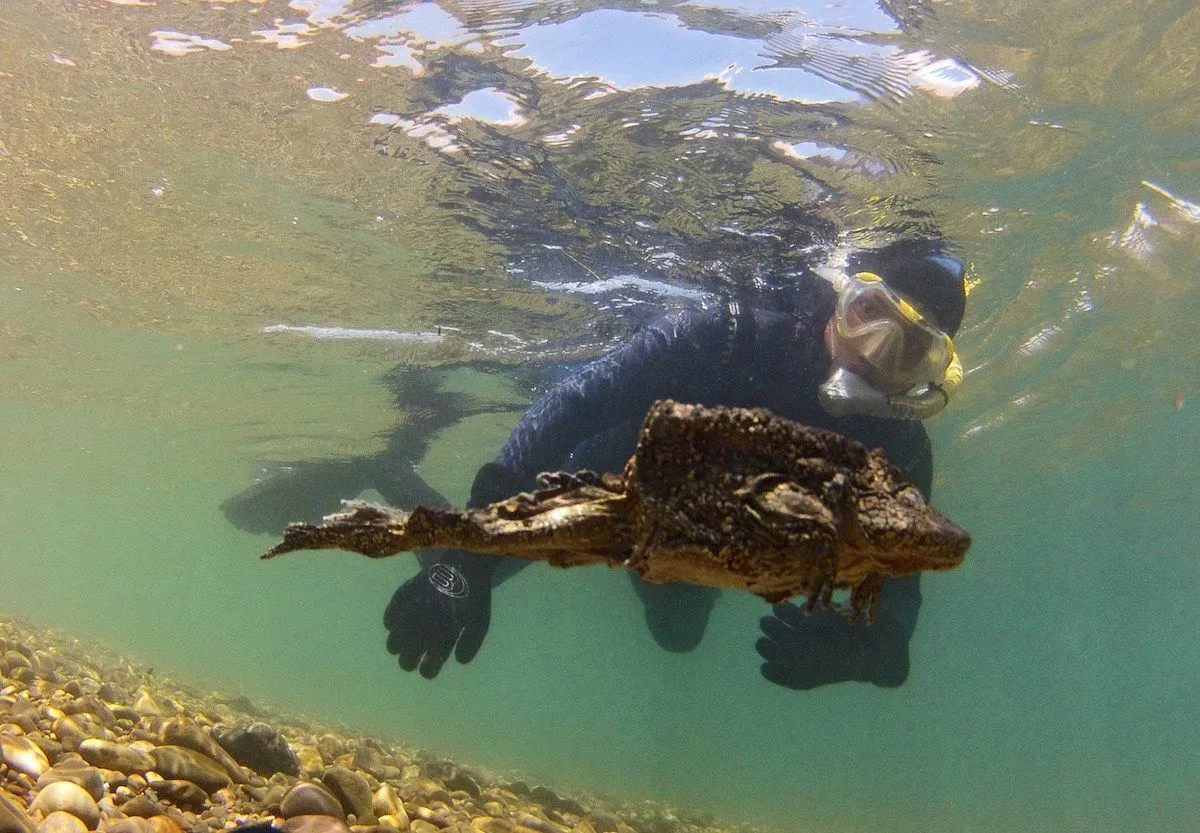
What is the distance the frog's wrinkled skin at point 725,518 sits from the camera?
149 cm

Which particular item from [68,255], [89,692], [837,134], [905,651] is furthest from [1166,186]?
[68,255]

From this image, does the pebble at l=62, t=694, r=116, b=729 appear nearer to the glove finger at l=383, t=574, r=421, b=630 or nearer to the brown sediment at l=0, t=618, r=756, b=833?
the brown sediment at l=0, t=618, r=756, b=833

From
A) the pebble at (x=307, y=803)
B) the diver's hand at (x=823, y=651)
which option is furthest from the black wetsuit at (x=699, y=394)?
the pebble at (x=307, y=803)

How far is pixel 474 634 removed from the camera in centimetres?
432

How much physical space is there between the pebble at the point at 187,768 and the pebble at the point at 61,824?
1.64 feet

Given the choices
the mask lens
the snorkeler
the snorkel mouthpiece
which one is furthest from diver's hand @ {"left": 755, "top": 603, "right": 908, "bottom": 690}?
the mask lens

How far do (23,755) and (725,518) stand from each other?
296 centimetres

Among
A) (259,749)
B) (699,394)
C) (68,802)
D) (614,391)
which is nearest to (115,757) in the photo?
(68,802)

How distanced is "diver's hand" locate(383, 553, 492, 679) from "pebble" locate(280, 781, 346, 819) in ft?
4.20

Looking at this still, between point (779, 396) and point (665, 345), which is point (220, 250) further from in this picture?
point (779, 396)

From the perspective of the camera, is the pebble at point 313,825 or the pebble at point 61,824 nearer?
the pebble at point 61,824

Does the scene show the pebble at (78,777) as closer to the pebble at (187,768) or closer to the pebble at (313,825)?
the pebble at (187,768)

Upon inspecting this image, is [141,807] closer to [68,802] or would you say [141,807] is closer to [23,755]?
[68,802]

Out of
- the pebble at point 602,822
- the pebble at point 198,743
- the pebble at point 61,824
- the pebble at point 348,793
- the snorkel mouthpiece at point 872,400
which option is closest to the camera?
the pebble at point 61,824
